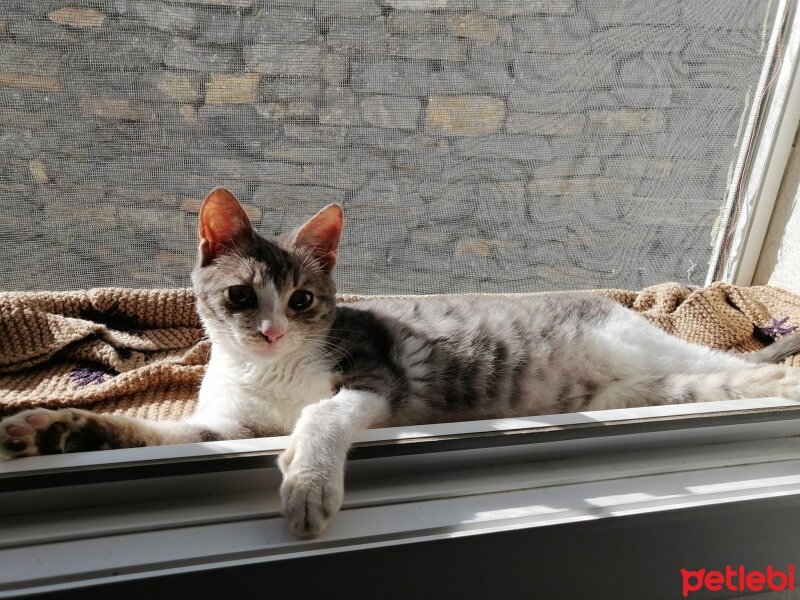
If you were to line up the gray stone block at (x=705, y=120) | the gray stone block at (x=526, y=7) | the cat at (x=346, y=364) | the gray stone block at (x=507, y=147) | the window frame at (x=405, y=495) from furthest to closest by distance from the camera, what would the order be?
the gray stone block at (x=705, y=120) → the gray stone block at (x=507, y=147) → the gray stone block at (x=526, y=7) → the cat at (x=346, y=364) → the window frame at (x=405, y=495)

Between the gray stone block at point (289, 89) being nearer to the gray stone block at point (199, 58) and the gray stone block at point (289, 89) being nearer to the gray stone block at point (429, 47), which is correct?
the gray stone block at point (199, 58)

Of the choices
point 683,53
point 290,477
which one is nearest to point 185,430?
point 290,477

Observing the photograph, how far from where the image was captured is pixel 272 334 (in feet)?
3.42

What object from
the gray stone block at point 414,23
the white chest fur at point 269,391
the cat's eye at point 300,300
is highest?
the gray stone block at point 414,23

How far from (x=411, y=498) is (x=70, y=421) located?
0.55 meters

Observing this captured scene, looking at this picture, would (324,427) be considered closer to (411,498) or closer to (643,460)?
(411,498)

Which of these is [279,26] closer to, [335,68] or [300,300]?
[335,68]

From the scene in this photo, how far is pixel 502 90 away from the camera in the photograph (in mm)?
1291

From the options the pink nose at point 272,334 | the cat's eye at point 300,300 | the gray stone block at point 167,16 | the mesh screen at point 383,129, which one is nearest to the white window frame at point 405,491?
the pink nose at point 272,334

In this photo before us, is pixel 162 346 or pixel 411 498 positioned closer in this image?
pixel 411 498

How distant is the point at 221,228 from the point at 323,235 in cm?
21

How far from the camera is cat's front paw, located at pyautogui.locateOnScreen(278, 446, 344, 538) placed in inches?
29.3

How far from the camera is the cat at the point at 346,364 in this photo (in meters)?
0.88

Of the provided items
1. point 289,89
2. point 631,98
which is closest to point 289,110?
point 289,89
